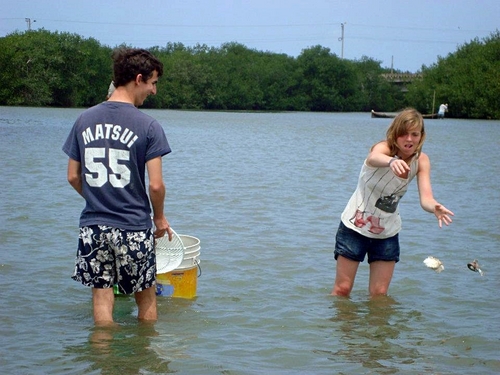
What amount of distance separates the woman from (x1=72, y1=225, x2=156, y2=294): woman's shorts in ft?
5.91

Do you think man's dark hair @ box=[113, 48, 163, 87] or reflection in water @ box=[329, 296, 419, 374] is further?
reflection in water @ box=[329, 296, 419, 374]

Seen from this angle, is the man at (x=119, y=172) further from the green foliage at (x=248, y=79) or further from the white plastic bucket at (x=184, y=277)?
the green foliage at (x=248, y=79)

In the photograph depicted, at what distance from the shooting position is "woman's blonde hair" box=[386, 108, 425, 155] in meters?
6.04

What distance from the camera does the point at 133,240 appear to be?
203 inches

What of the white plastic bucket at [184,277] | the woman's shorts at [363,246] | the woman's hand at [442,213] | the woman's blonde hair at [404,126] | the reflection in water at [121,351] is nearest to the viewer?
the reflection in water at [121,351]

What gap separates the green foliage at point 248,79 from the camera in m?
88.2

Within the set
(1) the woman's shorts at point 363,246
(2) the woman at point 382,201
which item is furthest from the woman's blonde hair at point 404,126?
(1) the woman's shorts at point 363,246

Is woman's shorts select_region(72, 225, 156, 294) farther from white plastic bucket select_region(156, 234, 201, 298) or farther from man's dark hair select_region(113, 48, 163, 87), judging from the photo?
white plastic bucket select_region(156, 234, 201, 298)

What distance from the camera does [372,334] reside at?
656 centimetres

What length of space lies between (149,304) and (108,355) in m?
0.43

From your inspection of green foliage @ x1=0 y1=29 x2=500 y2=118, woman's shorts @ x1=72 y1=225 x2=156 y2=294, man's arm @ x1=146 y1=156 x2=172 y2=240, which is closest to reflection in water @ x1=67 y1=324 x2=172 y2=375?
woman's shorts @ x1=72 y1=225 x2=156 y2=294

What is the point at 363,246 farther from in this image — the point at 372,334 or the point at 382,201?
the point at 372,334

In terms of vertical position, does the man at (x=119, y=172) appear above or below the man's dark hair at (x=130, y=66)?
below

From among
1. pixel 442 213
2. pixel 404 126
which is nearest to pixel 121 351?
pixel 442 213
